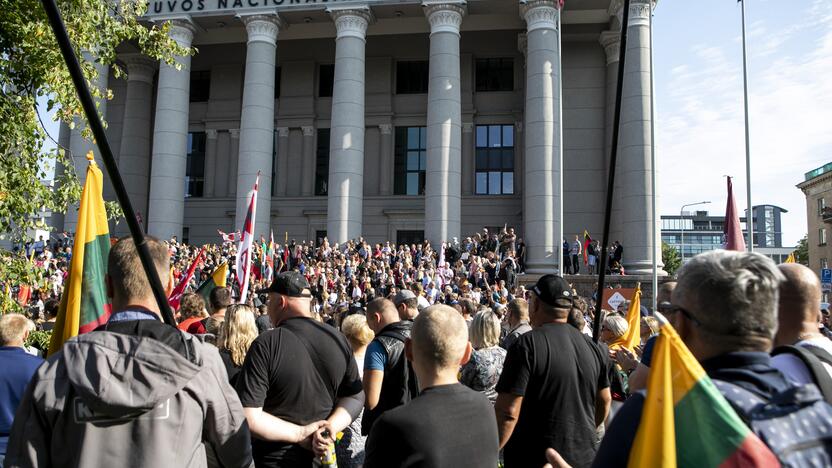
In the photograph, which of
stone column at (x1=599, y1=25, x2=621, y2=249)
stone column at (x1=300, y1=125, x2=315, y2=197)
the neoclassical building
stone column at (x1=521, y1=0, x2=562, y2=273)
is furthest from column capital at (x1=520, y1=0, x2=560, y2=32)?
stone column at (x1=300, y1=125, x2=315, y2=197)

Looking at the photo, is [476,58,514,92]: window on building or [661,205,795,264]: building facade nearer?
[476,58,514,92]: window on building

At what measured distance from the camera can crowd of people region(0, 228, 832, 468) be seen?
203cm

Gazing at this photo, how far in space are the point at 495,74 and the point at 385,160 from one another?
8021mm

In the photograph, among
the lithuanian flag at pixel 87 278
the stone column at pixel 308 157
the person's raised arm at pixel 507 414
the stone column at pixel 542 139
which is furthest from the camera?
the stone column at pixel 308 157

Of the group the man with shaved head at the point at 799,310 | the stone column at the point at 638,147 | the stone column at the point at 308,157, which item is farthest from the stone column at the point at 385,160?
the man with shaved head at the point at 799,310

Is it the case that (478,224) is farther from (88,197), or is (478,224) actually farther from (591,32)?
(88,197)

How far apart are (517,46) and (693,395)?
36.3m

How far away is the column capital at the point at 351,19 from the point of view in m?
29.9

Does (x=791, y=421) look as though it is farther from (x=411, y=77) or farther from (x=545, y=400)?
(x=411, y=77)

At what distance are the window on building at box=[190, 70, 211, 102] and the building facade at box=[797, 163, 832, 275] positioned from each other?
61179 millimetres

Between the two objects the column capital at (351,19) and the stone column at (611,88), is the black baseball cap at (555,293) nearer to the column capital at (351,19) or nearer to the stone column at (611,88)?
the column capital at (351,19)

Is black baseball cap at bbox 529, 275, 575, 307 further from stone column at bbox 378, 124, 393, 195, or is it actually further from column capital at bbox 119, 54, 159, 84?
column capital at bbox 119, 54, 159, 84

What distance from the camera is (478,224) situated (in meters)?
35.7

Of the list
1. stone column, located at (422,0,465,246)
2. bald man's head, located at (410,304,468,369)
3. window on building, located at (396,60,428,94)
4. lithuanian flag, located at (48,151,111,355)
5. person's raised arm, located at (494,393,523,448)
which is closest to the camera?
bald man's head, located at (410,304,468,369)
